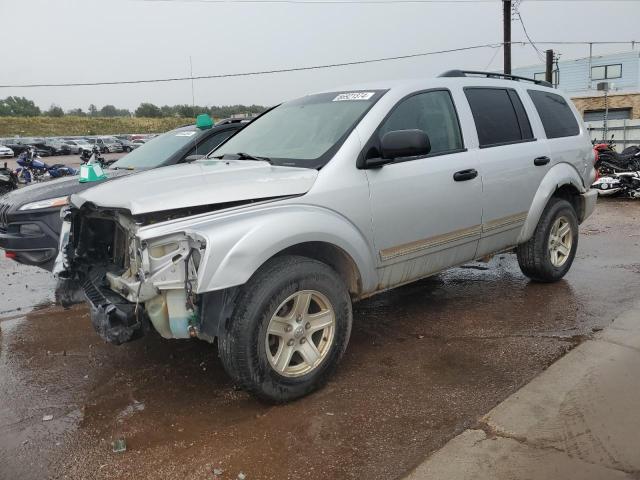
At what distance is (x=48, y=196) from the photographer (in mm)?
5594

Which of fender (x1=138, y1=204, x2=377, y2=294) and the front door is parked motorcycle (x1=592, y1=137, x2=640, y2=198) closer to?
the front door

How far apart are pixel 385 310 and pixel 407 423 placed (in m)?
2.04

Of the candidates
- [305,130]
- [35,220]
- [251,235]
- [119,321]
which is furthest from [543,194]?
[35,220]

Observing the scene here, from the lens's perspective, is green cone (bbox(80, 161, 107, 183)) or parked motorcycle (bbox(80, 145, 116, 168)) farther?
parked motorcycle (bbox(80, 145, 116, 168))

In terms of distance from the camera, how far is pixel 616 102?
3125 cm

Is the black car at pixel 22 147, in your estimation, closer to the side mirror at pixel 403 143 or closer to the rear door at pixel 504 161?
the rear door at pixel 504 161

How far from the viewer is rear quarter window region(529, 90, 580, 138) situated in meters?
5.34

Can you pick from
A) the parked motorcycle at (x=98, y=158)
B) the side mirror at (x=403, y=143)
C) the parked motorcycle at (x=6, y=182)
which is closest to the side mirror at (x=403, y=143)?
the side mirror at (x=403, y=143)

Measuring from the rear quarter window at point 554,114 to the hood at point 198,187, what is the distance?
2.90 metres

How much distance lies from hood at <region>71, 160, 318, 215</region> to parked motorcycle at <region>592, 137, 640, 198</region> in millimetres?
10687

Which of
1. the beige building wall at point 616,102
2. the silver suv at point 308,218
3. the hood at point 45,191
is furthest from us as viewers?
the beige building wall at point 616,102

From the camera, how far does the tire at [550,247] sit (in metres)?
5.32

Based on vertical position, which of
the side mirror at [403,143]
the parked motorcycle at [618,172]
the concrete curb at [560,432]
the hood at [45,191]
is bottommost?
the concrete curb at [560,432]

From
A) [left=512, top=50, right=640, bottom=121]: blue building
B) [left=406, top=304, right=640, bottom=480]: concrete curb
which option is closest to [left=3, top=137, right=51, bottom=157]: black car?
[left=512, top=50, right=640, bottom=121]: blue building
